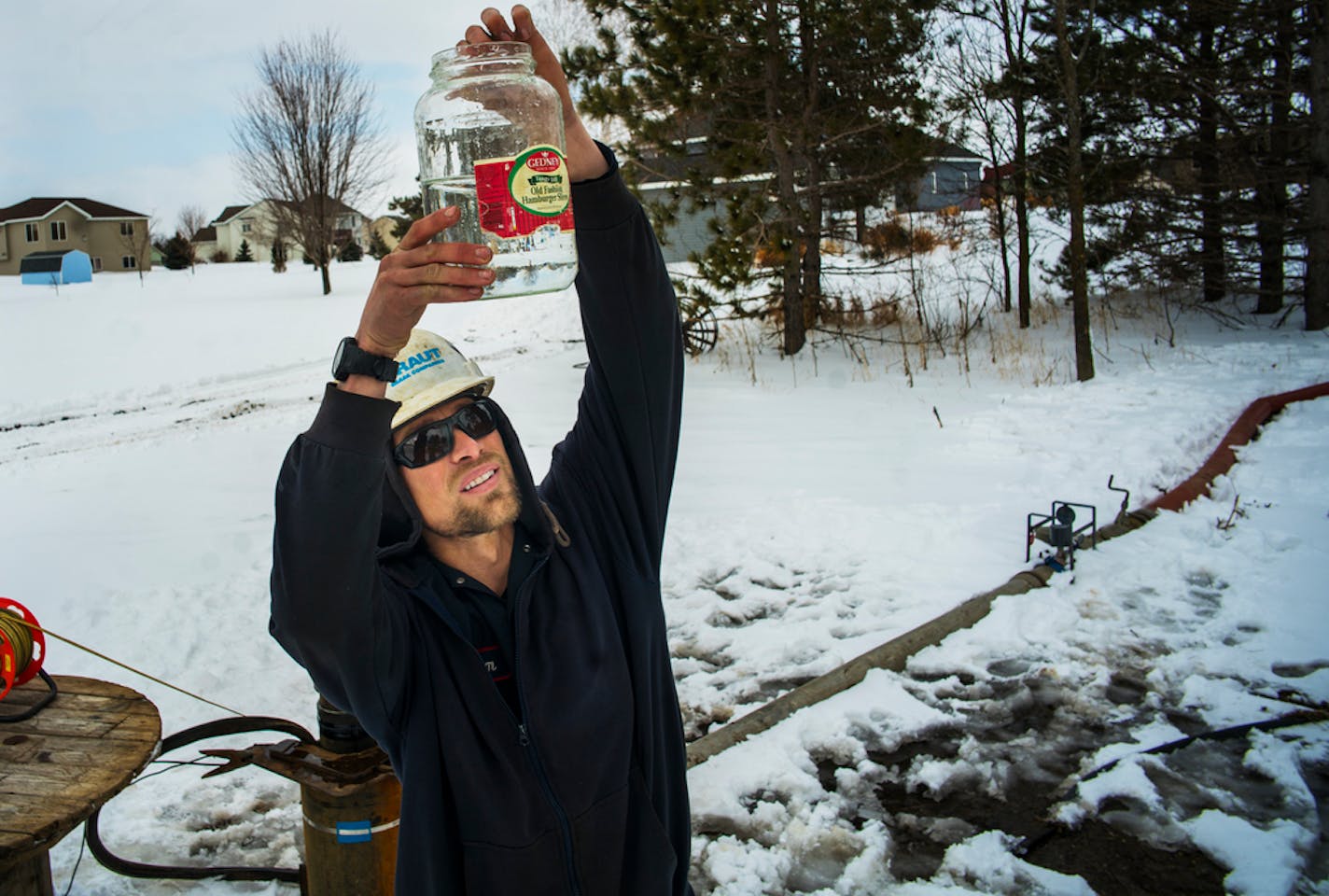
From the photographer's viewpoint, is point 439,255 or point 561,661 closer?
point 439,255

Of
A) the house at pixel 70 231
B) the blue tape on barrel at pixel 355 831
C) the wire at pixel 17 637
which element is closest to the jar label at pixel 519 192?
the blue tape on barrel at pixel 355 831

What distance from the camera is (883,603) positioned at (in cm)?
593

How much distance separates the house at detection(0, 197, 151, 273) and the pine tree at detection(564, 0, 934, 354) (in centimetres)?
5603

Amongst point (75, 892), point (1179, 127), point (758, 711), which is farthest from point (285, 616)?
point (1179, 127)

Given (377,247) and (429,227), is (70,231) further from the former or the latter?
(429,227)

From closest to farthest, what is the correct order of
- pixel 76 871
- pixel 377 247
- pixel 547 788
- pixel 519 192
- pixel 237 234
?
pixel 519 192, pixel 547 788, pixel 76 871, pixel 377 247, pixel 237 234

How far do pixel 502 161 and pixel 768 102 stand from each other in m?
12.8

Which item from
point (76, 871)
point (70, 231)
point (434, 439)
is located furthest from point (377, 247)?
point (434, 439)

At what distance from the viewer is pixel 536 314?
24.1m

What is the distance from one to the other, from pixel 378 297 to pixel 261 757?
1.60 m

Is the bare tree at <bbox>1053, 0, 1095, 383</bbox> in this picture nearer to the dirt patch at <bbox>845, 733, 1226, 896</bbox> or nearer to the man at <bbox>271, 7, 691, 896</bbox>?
the dirt patch at <bbox>845, 733, 1226, 896</bbox>

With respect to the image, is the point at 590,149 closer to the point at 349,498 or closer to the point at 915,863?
the point at 349,498

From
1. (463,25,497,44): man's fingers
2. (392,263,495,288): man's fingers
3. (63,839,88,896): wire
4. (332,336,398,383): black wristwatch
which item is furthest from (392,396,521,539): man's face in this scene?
(63,839,88,896): wire

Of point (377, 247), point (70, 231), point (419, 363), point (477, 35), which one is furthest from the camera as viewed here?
point (70, 231)
